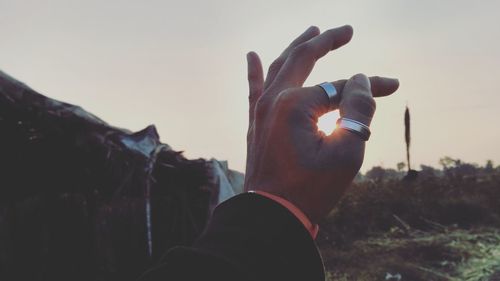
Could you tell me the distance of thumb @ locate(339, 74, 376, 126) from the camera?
93 centimetres

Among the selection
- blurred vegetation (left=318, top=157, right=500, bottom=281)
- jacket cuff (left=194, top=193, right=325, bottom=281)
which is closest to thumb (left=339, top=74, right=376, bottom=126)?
jacket cuff (left=194, top=193, right=325, bottom=281)

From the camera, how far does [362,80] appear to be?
994mm

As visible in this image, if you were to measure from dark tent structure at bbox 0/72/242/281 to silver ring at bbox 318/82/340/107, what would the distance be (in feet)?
14.0

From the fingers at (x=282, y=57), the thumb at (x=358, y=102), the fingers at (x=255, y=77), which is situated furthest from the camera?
the fingers at (x=255, y=77)

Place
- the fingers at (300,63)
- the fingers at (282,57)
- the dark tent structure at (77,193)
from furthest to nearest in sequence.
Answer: the dark tent structure at (77,193) < the fingers at (282,57) < the fingers at (300,63)

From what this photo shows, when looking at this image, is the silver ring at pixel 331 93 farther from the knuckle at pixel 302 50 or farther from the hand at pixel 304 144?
the knuckle at pixel 302 50

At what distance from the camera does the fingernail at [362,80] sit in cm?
98

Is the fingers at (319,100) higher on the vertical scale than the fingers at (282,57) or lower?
lower

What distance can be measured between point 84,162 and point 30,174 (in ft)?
1.84

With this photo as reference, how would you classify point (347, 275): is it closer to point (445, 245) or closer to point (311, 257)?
point (445, 245)

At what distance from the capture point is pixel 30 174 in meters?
5.08

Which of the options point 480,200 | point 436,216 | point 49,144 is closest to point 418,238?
point 436,216

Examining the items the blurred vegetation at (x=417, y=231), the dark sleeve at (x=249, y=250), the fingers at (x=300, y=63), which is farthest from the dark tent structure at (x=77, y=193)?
the dark sleeve at (x=249, y=250)

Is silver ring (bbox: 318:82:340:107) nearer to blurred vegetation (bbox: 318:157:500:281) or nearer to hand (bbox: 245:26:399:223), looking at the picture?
hand (bbox: 245:26:399:223)
